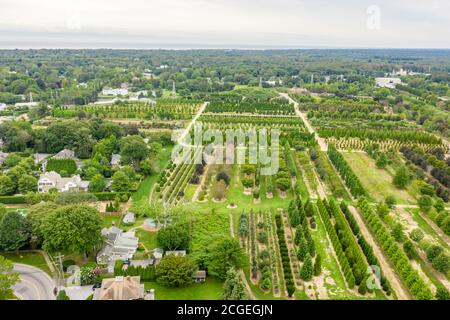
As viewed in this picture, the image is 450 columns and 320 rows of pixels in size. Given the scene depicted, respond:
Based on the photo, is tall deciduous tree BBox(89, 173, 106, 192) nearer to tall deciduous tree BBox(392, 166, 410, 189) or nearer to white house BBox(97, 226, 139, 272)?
white house BBox(97, 226, 139, 272)

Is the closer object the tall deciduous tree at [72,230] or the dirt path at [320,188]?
the tall deciduous tree at [72,230]

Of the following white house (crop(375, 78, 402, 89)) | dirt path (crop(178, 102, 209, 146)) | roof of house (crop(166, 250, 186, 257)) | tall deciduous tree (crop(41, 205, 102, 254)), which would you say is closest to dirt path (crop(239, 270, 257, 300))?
roof of house (crop(166, 250, 186, 257))

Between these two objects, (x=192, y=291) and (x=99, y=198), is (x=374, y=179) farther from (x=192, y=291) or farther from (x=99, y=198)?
(x=99, y=198)

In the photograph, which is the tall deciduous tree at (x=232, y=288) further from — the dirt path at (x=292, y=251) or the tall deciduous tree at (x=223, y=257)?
the dirt path at (x=292, y=251)

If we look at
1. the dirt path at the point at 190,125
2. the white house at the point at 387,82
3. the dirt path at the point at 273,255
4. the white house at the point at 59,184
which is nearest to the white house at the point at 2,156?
the white house at the point at 59,184

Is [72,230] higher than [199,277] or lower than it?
higher

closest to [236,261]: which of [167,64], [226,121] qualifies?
[226,121]

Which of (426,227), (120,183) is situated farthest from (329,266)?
(120,183)
